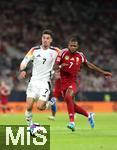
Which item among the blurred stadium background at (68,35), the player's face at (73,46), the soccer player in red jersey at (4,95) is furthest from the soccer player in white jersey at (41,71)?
the blurred stadium background at (68,35)

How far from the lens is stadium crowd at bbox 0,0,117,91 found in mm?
37594

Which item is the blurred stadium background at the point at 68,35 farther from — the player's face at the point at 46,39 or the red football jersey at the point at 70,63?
the player's face at the point at 46,39

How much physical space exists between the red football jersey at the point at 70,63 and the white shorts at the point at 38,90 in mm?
2546

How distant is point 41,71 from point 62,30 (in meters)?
25.5

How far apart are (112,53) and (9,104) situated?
28.7ft

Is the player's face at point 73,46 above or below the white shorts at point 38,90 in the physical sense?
above

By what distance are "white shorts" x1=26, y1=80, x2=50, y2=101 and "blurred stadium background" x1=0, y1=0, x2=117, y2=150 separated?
19.0 m

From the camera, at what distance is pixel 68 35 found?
40.3m

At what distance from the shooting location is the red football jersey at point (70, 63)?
57.2ft

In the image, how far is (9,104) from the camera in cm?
3453

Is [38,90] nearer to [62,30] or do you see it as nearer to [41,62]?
[41,62]

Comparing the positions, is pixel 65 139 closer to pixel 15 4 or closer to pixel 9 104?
pixel 9 104

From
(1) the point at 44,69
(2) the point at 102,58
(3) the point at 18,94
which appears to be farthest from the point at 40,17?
(1) the point at 44,69

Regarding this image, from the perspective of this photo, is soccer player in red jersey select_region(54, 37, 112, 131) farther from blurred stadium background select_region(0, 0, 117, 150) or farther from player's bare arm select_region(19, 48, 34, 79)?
blurred stadium background select_region(0, 0, 117, 150)
